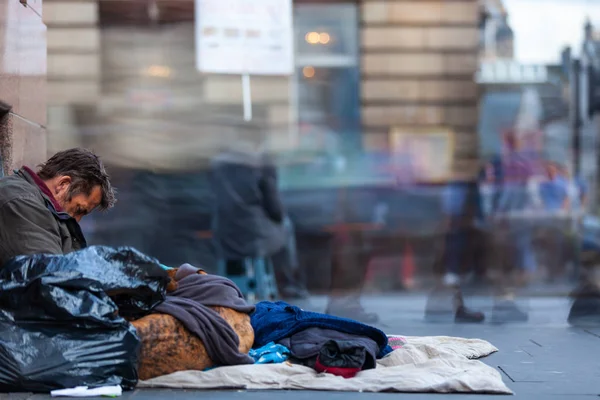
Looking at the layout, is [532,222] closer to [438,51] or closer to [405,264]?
[405,264]

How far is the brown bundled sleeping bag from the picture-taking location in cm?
411

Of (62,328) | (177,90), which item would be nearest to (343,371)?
(62,328)

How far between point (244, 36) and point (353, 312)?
3.32 metres

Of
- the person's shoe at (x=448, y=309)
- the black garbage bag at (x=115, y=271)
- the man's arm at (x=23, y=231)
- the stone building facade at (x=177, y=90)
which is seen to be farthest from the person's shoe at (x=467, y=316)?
the man's arm at (x=23, y=231)

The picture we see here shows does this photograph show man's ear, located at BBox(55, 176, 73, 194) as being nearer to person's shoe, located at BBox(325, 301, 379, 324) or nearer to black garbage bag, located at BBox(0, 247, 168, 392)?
black garbage bag, located at BBox(0, 247, 168, 392)

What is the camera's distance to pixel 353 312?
7961 millimetres

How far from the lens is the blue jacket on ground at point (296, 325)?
4.69m

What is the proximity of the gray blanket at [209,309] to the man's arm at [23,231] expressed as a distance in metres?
0.60

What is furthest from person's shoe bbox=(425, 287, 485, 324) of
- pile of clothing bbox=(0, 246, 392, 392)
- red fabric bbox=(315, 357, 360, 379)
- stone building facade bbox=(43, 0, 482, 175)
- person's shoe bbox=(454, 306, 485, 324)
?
red fabric bbox=(315, 357, 360, 379)

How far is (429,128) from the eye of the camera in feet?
33.7

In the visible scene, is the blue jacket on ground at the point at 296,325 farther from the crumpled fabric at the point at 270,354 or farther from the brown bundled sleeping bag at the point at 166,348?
the brown bundled sleeping bag at the point at 166,348

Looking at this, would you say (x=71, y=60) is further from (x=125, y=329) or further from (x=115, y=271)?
(x=125, y=329)

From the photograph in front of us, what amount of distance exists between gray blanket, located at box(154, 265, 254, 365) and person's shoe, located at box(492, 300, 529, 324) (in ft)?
12.9

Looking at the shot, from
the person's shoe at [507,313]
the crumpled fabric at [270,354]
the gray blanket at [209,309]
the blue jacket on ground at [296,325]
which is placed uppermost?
the gray blanket at [209,309]
